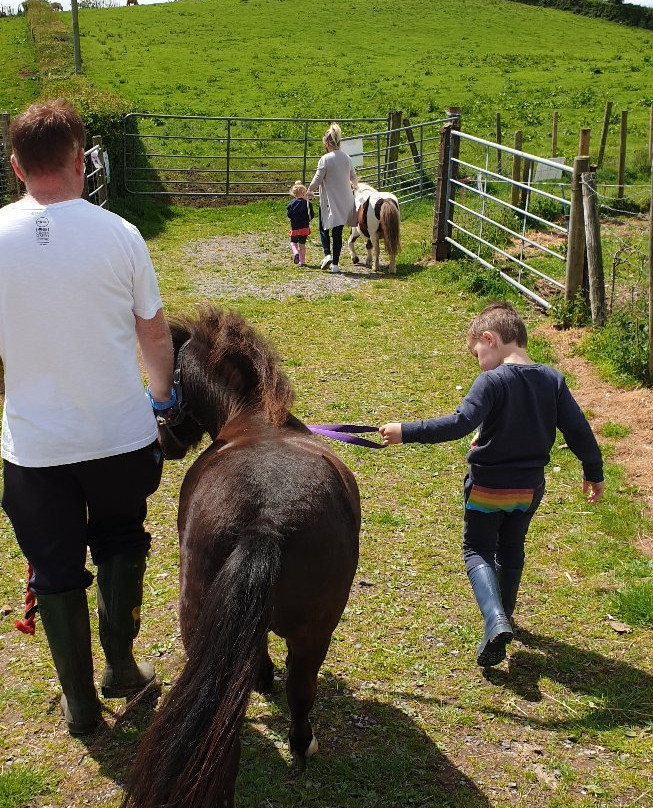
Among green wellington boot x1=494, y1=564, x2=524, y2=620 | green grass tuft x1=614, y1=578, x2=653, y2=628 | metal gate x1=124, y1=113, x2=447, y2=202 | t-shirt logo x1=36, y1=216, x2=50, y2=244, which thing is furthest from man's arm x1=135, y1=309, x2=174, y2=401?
metal gate x1=124, y1=113, x2=447, y2=202

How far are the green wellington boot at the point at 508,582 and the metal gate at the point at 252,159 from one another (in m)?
12.3

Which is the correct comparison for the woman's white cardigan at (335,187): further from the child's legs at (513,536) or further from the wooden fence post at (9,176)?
the child's legs at (513,536)

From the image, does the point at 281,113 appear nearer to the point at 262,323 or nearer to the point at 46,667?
the point at 262,323

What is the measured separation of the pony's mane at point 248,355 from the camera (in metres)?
3.09

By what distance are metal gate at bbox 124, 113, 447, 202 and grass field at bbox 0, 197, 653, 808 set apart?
11.0 m

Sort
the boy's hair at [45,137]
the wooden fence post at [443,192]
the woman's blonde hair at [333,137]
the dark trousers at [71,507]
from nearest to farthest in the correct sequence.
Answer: the boy's hair at [45,137] → the dark trousers at [71,507] → the woman's blonde hair at [333,137] → the wooden fence post at [443,192]

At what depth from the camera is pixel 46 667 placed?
363cm

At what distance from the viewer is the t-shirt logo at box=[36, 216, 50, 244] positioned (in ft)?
8.27

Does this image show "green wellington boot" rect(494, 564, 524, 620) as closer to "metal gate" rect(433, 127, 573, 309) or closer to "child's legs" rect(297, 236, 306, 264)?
"metal gate" rect(433, 127, 573, 309)

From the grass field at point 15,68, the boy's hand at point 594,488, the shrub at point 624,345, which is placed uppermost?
the grass field at point 15,68

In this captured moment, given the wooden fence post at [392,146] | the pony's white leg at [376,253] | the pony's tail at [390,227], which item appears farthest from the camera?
the wooden fence post at [392,146]

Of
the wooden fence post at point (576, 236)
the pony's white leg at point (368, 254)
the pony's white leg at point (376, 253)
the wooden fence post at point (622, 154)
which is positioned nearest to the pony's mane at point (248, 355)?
the wooden fence post at point (576, 236)

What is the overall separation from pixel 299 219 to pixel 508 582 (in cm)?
870

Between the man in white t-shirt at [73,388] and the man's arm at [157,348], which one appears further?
the man's arm at [157,348]
